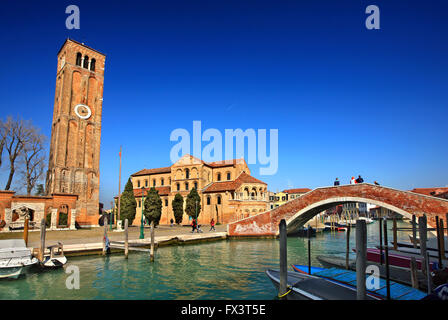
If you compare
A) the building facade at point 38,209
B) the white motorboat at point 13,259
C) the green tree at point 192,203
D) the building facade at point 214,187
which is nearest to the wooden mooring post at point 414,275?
the white motorboat at point 13,259

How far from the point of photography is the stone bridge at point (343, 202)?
727 inches

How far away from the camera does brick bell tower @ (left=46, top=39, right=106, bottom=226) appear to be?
107ft

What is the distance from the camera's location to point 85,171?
3400cm

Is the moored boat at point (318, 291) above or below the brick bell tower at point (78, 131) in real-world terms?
below

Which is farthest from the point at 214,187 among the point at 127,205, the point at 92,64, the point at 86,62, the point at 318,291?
the point at 318,291

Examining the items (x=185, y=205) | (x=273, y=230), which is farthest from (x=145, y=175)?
(x=273, y=230)

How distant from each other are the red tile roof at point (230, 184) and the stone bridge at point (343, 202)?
11.2 metres

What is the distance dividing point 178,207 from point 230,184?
7.58m

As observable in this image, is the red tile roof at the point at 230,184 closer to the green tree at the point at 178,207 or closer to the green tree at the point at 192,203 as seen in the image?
the green tree at the point at 192,203

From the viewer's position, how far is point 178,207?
3781cm

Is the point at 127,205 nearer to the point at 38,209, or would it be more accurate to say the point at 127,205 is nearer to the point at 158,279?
the point at 38,209

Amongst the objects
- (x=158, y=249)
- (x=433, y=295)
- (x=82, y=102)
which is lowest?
(x=158, y=249)
